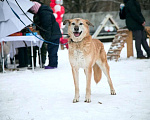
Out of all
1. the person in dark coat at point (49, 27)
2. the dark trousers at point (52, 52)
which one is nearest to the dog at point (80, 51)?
the person in dark coat at point (49, 27)

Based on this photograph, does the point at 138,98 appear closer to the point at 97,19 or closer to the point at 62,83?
the point at 62,83

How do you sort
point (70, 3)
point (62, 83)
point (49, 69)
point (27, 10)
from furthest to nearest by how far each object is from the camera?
point (70, 3) < point (49, 69) < point (27, 10) < point (62, 83)

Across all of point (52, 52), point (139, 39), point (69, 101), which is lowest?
point (69, 101)

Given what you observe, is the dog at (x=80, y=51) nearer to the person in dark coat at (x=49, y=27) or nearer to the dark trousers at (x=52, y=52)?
the person in dark coat at (x=49, y=27)

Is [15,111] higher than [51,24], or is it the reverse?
[51,24]

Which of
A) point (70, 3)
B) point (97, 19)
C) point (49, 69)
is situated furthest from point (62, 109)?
point (70, 3)

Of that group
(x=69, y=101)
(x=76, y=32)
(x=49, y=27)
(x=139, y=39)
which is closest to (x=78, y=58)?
(x=76, y=32)

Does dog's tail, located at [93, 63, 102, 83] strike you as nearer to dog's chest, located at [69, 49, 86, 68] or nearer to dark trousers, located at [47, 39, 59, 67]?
dog's chest, located at [69, 49, 86, 68]

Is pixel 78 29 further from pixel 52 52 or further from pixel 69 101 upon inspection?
pixel 52 52

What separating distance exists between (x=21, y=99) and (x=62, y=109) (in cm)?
92

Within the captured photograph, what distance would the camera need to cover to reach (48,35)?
7.39 metres

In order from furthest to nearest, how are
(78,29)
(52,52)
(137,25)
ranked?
(137,25)
(52,52)
(78,29)

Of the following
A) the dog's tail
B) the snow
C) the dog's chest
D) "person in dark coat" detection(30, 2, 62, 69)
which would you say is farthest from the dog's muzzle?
"person in dark coat" detection(30, 2, 62, 69)

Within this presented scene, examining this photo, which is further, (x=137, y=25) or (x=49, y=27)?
(x=137, y=25)
